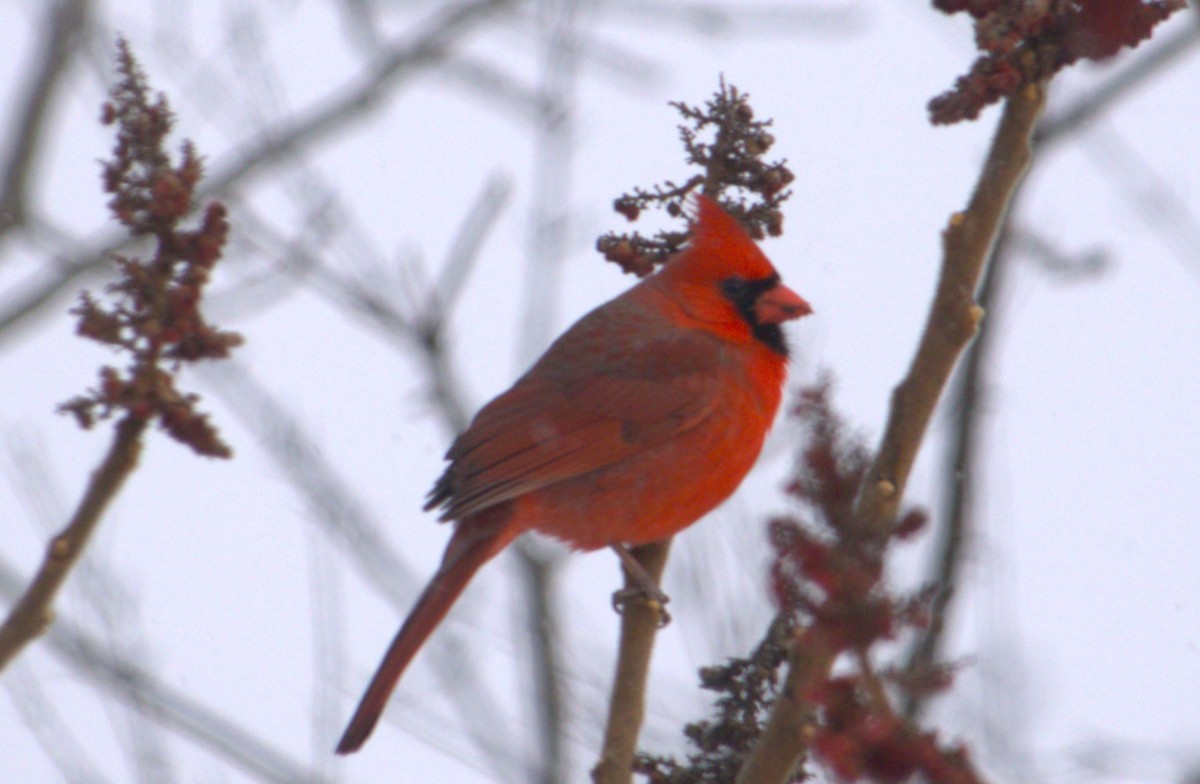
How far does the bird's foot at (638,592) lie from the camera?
232 cm

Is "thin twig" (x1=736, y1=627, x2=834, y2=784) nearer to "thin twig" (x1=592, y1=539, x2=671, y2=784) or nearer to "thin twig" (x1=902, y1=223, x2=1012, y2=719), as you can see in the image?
"thin twig" (x1=592, y1=539, x2=671, y2=784)

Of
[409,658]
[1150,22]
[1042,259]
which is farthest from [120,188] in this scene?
[1042,259]

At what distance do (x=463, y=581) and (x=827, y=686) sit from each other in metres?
1.83

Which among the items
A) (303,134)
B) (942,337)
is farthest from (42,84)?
(942,337)

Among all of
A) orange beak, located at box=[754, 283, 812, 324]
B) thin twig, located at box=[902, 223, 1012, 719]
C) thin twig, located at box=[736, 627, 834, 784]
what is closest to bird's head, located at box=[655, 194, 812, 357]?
orange beak, located at box=[754, 283, 812, 324]

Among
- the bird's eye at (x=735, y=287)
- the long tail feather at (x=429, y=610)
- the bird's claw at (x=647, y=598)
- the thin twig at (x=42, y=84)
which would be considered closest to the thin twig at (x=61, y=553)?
the bird's claw at (x=647, y=598)

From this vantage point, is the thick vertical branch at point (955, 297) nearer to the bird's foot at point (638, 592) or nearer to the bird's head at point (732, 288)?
the bird's foot at point (638, 592)

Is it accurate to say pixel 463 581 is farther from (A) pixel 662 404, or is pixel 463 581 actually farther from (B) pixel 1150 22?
(B) pixel 1150 22

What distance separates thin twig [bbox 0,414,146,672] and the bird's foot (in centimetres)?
112

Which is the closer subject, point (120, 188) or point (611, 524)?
point (120, 188)

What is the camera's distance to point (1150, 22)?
68.6 inches

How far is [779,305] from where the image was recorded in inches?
128

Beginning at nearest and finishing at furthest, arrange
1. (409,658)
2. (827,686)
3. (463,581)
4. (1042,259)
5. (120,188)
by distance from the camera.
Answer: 1. (827,686)
2. (120,188)
3. (409,658)
4. (463,581)
5. (1042,259)

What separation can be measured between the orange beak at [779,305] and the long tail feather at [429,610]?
0.68 meters
